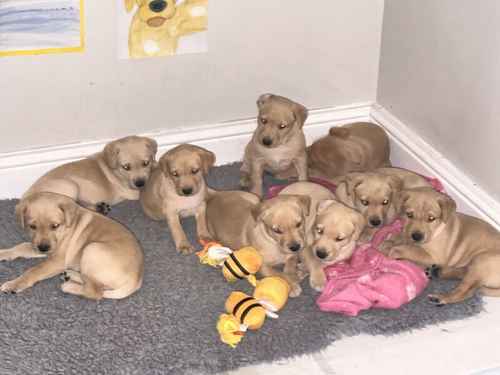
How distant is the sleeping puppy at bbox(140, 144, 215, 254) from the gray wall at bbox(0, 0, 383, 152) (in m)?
0.58

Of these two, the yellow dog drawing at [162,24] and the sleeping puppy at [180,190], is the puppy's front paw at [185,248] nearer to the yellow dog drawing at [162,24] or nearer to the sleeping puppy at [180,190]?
the sleeping puppy at [180,190]

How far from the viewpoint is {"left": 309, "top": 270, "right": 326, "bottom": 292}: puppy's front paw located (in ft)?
14.6

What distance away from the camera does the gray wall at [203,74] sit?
494cm

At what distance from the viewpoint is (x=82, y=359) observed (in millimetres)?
3904

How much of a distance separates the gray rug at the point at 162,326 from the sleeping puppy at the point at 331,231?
22 cm

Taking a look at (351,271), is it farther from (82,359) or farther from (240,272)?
(82,359)

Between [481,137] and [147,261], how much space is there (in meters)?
2.19

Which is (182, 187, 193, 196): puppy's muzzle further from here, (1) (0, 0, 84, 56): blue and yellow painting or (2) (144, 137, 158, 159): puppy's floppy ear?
(1) (0, 0, 84, 56): blue and yellow painting

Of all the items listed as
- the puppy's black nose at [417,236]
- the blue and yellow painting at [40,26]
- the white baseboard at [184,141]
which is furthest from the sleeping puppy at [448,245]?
the blue and yellow painting at [40,26]

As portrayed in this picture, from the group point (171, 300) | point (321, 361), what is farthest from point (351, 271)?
point (171, 300)

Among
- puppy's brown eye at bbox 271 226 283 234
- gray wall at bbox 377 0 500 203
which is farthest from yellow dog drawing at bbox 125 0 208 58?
puppy's brown eye at bbox 271 226 283 234

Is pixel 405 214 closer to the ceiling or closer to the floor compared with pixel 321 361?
closer to the ceiling

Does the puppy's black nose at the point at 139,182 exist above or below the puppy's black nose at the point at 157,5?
below

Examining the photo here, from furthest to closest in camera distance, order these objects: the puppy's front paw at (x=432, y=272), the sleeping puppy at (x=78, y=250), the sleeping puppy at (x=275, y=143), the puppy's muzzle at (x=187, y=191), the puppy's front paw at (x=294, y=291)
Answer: the sleeping puppy at (x=275, y=143) < the puppy's muzzle at (x=187, y=191) < the puppy's front paw at (x=432, y=272) < the puppy's front paw at (x=294, y=291) < the sleeping puppy at (x=78, y=250)
